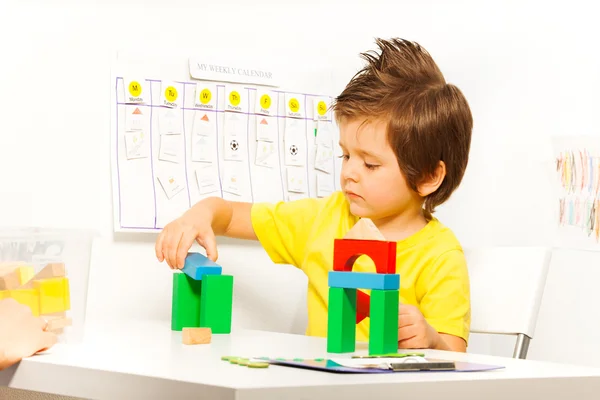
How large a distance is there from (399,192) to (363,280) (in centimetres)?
45

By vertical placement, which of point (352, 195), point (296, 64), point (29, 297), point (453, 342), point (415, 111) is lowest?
point (453, 342)

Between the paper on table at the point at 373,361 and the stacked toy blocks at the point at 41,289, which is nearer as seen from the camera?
the paper on table at the point at 373,361

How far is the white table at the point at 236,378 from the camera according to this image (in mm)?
615

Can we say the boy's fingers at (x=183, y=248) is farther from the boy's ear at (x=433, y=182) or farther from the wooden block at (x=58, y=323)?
the boy's ear at (x=433, y=182)

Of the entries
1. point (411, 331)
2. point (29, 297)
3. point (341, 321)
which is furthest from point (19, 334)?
point (411, 331)

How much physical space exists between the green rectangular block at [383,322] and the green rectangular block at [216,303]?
259 millimetres

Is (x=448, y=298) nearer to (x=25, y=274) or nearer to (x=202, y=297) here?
(x=202, y=297)

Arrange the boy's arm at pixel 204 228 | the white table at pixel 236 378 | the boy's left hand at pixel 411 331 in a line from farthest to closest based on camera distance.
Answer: the boy's arm at pixel 204 228
the boy's left hand at pixel 411 331
the white table at pixel 236 378

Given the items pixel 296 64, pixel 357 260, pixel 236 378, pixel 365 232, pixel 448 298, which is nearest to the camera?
pixel 236 378

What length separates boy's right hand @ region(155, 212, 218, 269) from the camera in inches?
46.3

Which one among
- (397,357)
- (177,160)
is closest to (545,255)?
(397,357)

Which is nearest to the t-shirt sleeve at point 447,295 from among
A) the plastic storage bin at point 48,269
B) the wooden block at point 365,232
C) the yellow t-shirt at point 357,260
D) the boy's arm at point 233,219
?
the yellow t-shirt at point 357,260

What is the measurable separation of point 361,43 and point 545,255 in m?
0.64

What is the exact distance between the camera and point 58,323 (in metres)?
0.90
